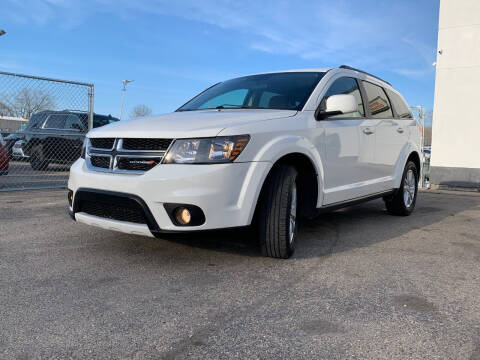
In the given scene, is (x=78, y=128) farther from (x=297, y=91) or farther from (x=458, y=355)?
(x=458, y=355)

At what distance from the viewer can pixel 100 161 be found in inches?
128

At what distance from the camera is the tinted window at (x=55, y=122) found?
25.5ft

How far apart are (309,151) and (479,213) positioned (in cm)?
404

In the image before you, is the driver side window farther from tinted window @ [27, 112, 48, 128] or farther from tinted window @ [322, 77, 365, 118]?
tinted window @ [27, 112, 48, 128]

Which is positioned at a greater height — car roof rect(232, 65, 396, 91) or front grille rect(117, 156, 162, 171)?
car roof rect(232, 65, 396, 91)

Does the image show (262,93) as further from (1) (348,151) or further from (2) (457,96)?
(2) (457,96)

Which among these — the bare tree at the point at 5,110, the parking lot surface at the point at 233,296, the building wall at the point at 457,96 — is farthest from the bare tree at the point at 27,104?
the building wall at the point at 457,96

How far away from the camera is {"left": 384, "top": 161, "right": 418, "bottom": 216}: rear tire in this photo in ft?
18.1

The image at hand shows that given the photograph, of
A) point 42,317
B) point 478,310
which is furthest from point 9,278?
point 478,310

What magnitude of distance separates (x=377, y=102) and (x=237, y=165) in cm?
274

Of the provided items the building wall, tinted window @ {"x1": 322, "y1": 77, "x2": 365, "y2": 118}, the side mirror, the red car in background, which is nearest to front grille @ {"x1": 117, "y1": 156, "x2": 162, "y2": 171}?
the side mirror

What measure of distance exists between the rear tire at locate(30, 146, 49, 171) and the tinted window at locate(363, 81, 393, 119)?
6142 mm

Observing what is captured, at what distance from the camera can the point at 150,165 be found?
2.93 m

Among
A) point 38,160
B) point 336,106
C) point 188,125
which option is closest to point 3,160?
point 38,160
